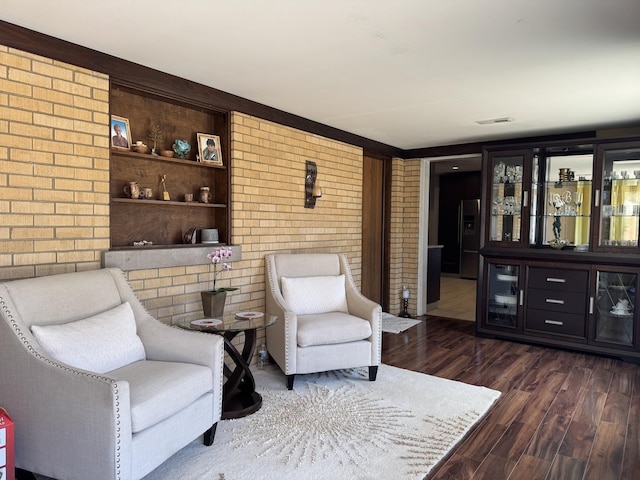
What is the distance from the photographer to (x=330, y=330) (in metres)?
3.36

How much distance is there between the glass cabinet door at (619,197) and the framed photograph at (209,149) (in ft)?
11.9

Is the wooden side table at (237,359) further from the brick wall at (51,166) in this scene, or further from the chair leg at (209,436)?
the brick wall at (51,166)

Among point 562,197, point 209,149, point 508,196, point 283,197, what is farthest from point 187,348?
point 562,197

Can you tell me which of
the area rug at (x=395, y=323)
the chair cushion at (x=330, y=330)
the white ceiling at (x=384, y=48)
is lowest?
the area rug at (x=395, y=323)

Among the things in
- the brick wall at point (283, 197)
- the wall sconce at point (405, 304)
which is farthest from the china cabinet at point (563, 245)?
the brick wall at point (283, 197)

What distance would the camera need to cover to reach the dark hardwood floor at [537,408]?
92.1 inches

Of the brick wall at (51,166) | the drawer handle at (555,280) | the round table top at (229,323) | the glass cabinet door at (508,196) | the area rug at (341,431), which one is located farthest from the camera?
the glass cabinet door at (508,196)

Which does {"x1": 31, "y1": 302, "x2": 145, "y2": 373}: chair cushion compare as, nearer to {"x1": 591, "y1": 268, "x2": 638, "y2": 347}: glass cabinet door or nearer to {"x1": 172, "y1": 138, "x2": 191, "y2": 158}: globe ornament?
{"x1": 172, "y1": 138, "x2": 191, "y2": 158}: globe ornament

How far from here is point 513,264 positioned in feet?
15.6

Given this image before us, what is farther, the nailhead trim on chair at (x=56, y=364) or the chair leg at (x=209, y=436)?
the chair leg at (x=209, y=436)

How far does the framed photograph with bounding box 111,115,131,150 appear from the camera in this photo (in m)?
3.01

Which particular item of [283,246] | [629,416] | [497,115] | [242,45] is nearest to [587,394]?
[629,416]

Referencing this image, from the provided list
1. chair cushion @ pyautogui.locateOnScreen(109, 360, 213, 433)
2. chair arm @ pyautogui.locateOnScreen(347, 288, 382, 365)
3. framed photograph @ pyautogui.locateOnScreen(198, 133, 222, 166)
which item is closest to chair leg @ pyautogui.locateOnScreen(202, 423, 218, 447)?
chair cushion @ pyautogui.locateOnScreen(109, 360, 213, 433)

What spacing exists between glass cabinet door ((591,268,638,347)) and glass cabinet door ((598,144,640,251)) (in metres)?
0.29
